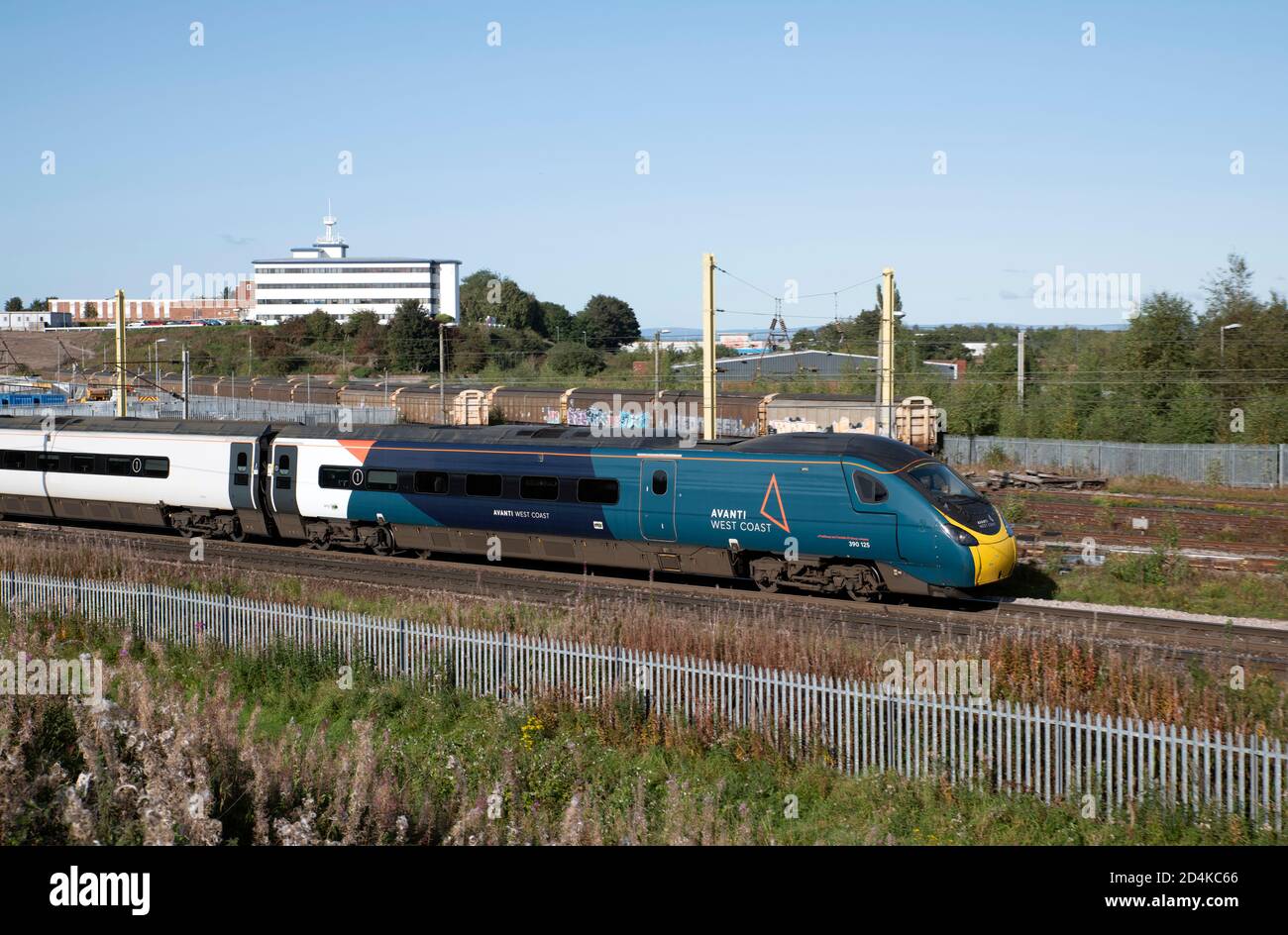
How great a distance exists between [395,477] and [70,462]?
504 inches

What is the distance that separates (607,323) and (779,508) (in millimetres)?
106477

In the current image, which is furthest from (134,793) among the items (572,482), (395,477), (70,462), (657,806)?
(70,462)

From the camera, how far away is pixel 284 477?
28.8 metres

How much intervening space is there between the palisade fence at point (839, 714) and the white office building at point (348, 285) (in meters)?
138

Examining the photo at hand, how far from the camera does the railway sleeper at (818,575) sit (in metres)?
20.9

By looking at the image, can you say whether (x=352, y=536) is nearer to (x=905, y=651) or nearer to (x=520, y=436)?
(x=520, y=436)

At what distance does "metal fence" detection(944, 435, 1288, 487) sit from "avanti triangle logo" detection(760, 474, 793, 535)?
97.5 feet

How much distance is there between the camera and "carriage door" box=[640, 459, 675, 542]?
74.4 feet

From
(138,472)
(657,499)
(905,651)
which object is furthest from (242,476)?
(905,651)

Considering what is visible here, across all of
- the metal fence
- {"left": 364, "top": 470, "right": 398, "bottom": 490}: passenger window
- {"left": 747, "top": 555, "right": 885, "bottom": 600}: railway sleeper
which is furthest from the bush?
{"left": 747, "top": 555, "right": 885, "bottom": 600}: railway sleeper

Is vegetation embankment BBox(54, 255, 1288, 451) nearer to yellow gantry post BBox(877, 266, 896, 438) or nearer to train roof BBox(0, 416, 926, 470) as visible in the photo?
yellow gantry post BBox(877, 266, 896, 438)

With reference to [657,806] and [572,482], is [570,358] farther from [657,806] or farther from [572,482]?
[657,806]

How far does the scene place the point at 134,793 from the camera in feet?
32.7
